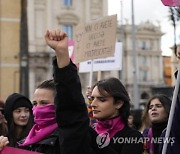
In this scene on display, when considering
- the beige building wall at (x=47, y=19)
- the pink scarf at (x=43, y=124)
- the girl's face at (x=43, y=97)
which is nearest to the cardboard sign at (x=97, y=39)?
the girl's face at (x=43, y=97)

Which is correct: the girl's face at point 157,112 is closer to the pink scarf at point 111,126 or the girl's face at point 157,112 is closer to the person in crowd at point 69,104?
the pink scarf at point 111,126

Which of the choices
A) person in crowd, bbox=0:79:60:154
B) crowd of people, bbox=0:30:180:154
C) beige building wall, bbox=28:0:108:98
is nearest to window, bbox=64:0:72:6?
beige building wall, bbox=28:0:108:98

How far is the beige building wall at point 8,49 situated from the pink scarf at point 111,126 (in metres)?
27.8

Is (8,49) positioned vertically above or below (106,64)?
above

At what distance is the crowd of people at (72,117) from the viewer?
2.28 metres

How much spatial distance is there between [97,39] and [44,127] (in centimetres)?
256

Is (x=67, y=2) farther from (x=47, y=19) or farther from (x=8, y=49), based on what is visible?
(x=8, y=49)

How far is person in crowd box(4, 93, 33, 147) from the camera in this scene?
4078mm

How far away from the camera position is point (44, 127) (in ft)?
8.80

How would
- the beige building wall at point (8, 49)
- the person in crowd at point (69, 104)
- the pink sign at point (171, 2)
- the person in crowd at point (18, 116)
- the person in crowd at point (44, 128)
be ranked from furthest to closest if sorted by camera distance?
the beige building wall at point (8, 49), the person in crowd at point (18, 116), the pink sign at point (171, 2), the person in crowd at point (44, 128), the person in crowd at point (69, 104)

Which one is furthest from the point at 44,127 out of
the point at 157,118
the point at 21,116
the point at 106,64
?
the point at 106,64

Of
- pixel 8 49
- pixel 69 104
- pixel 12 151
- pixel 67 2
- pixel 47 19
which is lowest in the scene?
pixel 12 151

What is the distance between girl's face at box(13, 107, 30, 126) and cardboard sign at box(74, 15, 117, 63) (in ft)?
3.88

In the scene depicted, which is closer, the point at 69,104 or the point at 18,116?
the point at 69,104
